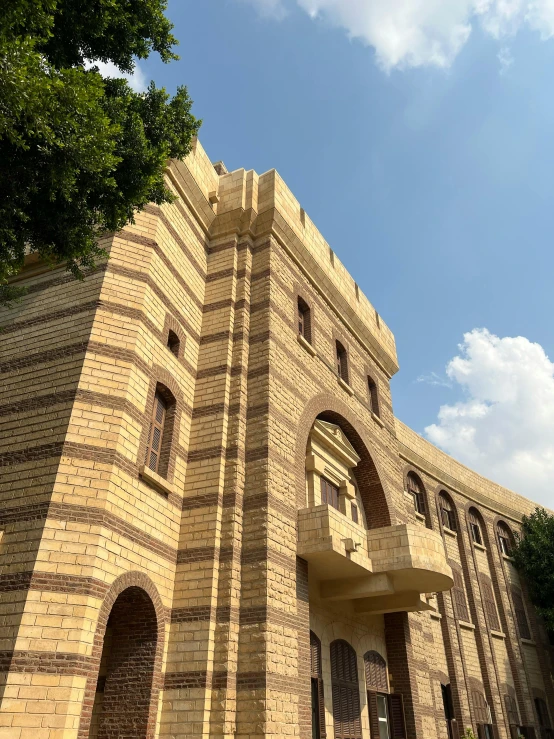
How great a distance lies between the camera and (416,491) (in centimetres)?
2300

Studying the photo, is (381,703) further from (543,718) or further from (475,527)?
(543,718)

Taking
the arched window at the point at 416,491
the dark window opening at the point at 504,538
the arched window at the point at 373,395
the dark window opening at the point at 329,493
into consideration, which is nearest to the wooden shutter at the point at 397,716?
the dark window opening at the point at 329,493

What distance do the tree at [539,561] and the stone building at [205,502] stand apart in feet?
35.2

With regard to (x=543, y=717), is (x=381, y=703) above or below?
below

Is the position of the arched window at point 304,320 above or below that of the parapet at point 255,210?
below

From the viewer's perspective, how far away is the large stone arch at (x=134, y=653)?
8.52 m

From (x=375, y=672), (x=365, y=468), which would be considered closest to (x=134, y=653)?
(x=375, y=672)

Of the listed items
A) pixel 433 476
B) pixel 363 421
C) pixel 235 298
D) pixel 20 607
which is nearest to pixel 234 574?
pixel 20 607

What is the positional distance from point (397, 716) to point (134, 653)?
291 inches

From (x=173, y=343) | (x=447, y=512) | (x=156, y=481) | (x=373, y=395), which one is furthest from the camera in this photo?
(x=447, y=512)

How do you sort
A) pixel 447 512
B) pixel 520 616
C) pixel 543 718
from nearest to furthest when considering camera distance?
1. pixel 543 718
2. pixel 447 512
3. pixel 520 616

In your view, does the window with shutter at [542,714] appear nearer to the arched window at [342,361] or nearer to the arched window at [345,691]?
the arched window at [345,691]

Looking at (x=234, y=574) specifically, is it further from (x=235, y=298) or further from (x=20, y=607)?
(x=235, y=298)

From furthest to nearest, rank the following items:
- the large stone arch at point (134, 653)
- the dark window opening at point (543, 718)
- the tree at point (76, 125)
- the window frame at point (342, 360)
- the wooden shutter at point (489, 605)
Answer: the dark window opening at point (543, 718) < the wooden shutter at point (489, 605) < the window frame at point (342, 360) < the large stone arch at point (134, 653) < the tree at point (76, 125)
